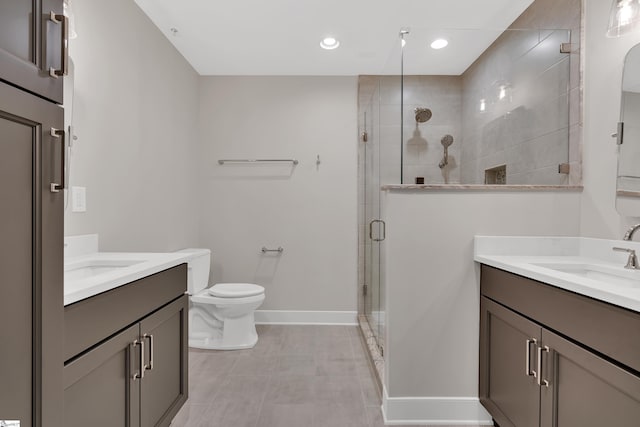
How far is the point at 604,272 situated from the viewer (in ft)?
5.08

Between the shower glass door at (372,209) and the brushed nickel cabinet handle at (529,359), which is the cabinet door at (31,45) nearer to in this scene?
the brushed nickel cabinet handle at (529,359)

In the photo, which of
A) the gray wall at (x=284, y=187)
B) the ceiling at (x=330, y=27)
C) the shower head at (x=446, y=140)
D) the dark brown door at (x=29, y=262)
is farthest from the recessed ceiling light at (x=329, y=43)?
the dark brown door at (x=29, y=262)

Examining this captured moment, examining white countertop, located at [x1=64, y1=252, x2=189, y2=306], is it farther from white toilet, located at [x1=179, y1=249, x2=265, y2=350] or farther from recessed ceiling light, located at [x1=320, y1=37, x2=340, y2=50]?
recessed ceiling light, located at [x1=320, y1=37, x2=340, y2=50]

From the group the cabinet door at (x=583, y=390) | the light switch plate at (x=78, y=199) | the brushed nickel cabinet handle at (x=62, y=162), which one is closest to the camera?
the brushed nickel cabinet handle at (x=62, y=162)

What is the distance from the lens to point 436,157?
2416mm

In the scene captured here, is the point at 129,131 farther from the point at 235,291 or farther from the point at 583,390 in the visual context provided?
the point at 583,390

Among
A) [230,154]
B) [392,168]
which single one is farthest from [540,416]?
[230,154]

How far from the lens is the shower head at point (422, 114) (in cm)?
238

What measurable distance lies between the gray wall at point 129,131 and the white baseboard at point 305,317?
1.03 meters

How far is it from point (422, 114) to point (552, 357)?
1.61 meters

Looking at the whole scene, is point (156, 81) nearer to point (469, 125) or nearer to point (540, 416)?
point (469, 125)

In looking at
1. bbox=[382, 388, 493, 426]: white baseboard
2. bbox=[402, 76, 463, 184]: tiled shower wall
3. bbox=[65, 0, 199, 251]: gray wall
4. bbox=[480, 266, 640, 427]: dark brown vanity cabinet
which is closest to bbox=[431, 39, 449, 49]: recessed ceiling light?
bbox=[402, 76, 463, 184]: tiled shower wall

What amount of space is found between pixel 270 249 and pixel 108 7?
7.34 feet

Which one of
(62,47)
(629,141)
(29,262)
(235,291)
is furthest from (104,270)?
(629,141)
